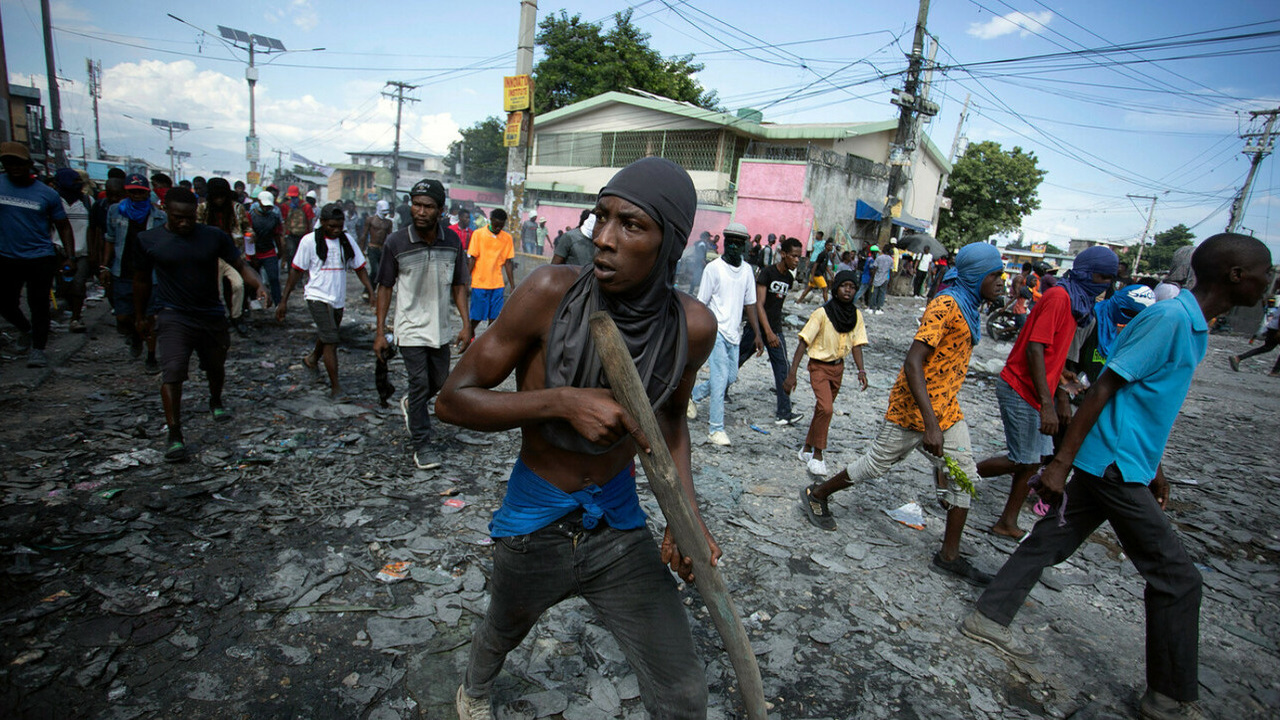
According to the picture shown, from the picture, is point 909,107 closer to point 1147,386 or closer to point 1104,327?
point 1104,327

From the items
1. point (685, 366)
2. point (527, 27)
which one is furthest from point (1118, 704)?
point (527, 27)

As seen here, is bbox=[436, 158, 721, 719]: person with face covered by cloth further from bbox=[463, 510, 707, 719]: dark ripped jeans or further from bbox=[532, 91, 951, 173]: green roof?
bbox=[532, 91, 951, 173]: green roof

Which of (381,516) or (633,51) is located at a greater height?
(633,51)

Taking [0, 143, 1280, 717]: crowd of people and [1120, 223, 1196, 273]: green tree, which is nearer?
[0, 143, 1280, 717]: crowd of people

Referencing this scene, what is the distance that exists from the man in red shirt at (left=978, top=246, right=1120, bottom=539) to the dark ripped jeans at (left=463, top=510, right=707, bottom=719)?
3167mm

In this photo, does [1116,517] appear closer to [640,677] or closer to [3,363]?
[640,677]

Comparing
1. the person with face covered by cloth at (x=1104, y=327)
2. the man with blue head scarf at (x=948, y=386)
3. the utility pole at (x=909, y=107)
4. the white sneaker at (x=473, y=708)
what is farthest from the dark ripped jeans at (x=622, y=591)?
the utility pole at (x=909, y=107)

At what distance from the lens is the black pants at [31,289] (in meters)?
5.70

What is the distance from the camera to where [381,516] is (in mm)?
3848

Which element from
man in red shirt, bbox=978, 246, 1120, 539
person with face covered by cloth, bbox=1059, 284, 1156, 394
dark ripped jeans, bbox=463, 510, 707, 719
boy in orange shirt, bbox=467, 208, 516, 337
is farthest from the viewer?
A: boy in orange shirt, bbox=467, 208, 516, 337

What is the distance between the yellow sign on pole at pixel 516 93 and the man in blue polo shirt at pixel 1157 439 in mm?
9628

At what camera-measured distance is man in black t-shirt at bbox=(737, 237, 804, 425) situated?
19.9 feet

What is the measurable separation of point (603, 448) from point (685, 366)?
353 mm

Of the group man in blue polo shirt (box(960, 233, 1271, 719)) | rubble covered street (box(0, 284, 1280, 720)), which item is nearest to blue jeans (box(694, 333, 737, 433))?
rubble covered street (box(0, 284, 1280, 720))
